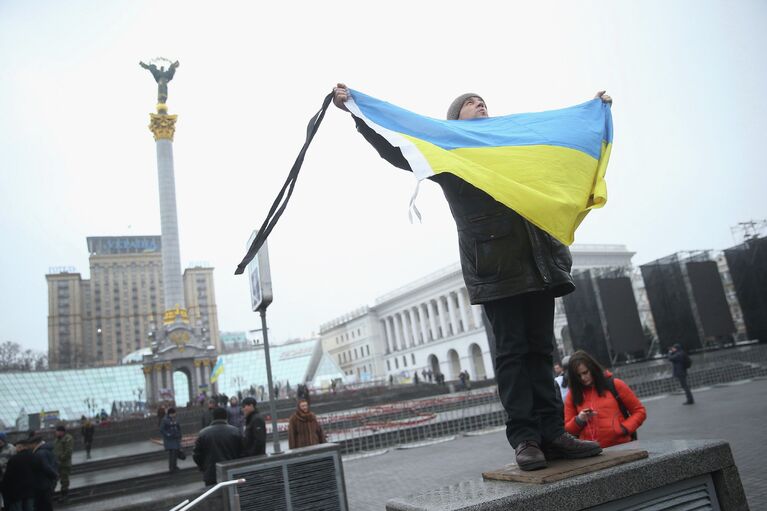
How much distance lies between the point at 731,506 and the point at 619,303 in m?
19.9

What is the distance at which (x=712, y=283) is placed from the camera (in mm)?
21781

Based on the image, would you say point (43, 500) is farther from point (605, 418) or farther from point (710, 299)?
point (710, 299)

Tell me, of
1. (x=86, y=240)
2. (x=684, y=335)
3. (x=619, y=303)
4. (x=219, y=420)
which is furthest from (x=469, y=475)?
(x=86, y=240)

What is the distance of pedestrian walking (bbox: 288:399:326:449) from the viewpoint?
767 centimetres

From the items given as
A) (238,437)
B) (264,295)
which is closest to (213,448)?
(238,437)

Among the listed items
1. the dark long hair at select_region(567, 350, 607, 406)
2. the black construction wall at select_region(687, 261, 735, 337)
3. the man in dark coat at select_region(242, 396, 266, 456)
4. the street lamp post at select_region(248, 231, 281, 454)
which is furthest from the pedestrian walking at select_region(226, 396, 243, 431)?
the black construction wall at select_region(687, 261, 735, 337)

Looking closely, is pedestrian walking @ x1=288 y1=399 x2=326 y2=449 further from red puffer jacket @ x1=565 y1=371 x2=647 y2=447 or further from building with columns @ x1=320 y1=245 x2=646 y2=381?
building with columns @ x1=320 y1=245 x2=646 y2=381

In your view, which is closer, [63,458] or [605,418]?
[605,418]

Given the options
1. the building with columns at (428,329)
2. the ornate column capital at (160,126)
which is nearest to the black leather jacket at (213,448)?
the ornate column capital at (160,126)

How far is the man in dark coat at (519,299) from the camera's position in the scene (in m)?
2.41

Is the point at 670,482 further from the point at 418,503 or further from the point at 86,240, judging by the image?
the point at 86,240

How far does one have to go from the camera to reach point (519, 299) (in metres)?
2.52

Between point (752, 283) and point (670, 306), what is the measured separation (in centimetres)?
356

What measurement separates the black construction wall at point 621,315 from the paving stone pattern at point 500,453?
6086 mm
